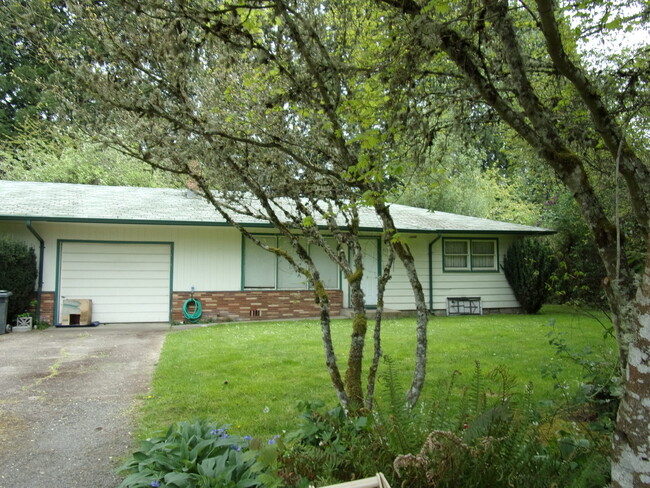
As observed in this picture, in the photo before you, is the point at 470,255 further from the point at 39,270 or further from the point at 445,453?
the point at 445,453

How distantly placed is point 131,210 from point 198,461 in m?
10.9

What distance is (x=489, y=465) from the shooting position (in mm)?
1870

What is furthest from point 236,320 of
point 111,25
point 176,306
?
point 111,25

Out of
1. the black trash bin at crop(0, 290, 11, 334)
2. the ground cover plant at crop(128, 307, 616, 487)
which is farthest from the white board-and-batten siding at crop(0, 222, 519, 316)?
the ground cover plant at crop(128, 307, 616, 487)

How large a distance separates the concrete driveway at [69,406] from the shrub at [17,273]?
5.81 feet

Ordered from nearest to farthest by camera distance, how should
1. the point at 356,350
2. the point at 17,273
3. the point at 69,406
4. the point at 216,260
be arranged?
the point at 356,350 < the point at 69,406 < the point at 17,273 < the point at 216,260

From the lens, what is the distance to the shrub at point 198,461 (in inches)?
91.0

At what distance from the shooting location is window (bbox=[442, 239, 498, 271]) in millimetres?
15133

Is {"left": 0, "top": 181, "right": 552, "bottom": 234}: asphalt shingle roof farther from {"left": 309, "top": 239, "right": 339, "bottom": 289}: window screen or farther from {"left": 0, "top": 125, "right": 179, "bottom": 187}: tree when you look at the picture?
{"left": 0, "top": 125, "right": 179, "bottom": 187}: tree

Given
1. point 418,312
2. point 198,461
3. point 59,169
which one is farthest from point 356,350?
point 59,169

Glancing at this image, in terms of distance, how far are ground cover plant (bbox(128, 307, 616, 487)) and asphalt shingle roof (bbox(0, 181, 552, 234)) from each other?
10.3 feet

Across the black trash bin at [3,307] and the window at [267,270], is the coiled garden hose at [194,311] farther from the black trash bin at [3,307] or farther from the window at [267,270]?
the black trash bin at [3,307]

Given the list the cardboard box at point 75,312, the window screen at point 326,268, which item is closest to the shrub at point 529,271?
the window screen at point 326,268

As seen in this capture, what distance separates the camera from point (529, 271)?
14211mm
